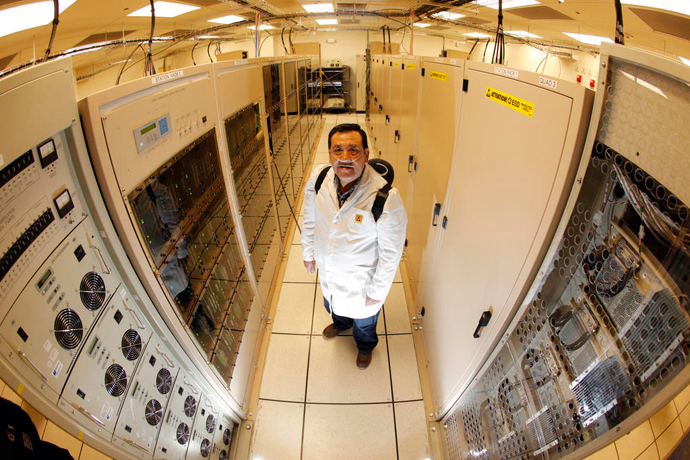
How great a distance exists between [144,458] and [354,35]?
1174 cm

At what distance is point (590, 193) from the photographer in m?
0.81

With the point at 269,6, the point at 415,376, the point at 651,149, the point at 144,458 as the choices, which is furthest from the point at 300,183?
the point at 651,149

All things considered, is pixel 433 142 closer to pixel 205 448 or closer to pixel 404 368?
pixel 404 368

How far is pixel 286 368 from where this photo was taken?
2.48 meters

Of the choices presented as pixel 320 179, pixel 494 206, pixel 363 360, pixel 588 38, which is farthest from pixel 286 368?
pixel 588 38

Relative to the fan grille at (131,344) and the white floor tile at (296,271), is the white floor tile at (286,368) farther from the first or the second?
the fan grille at (131,344)

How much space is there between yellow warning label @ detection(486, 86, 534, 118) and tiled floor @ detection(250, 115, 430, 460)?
2.02m

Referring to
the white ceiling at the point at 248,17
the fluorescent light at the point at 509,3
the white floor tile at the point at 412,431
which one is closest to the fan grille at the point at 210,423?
the white floor tile at the point at 412,431

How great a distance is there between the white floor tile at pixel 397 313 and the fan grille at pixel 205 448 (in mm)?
1591

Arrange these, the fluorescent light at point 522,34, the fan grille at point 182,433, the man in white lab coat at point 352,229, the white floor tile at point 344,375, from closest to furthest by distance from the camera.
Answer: the fan grille at point 182,433 → the man in white lab coat at point 352,229 → the white floor tile at point 344,375 → the fluorescent light at point 522,34

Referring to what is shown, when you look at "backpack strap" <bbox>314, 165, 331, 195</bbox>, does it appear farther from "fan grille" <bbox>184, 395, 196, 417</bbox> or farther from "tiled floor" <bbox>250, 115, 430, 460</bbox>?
"tiled floor" <bbox>250, 115, 430, 460</bbox>

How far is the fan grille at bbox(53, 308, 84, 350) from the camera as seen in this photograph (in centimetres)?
82

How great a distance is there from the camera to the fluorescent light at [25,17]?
1.11 metres

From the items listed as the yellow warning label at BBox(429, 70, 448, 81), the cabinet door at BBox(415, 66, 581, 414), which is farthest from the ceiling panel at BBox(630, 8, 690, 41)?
the cabinet door at BBox(415, 66, 581, 414)
